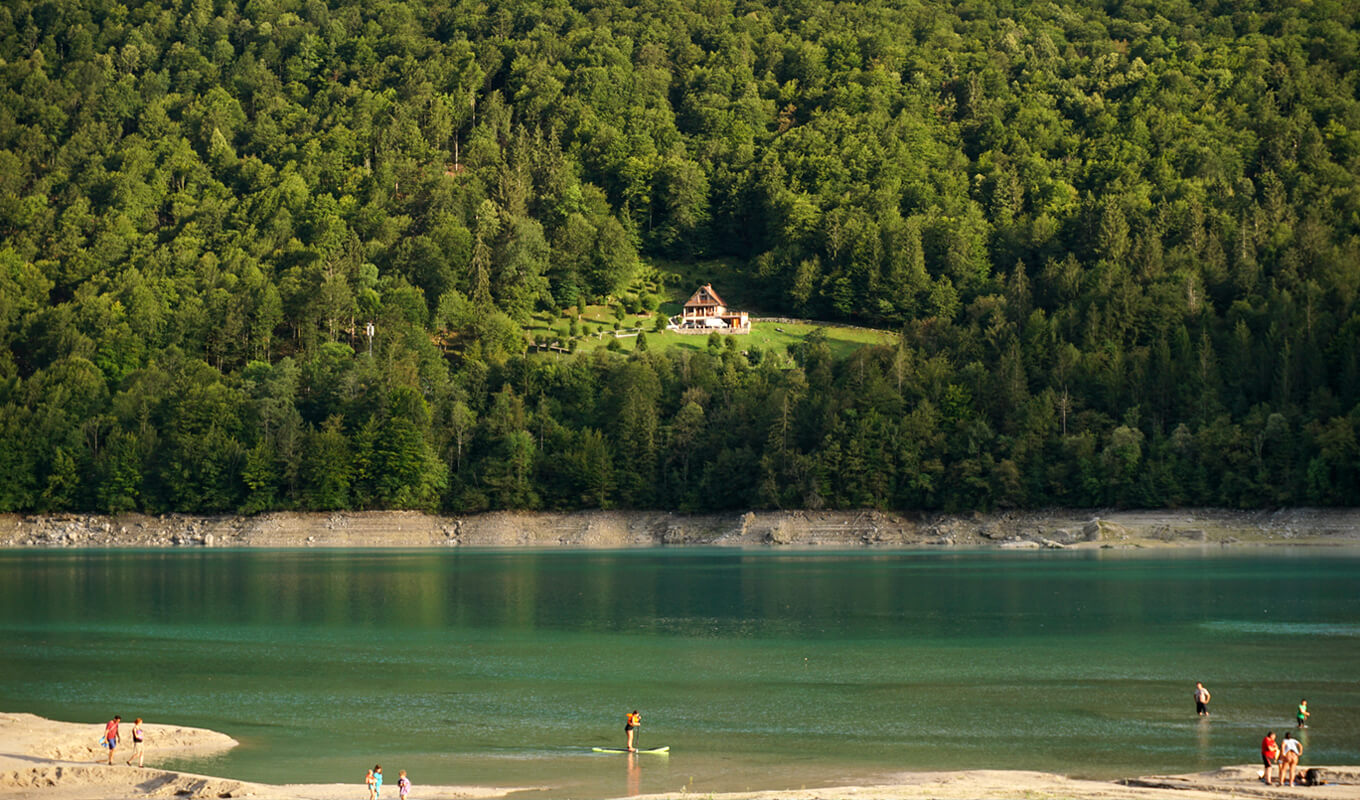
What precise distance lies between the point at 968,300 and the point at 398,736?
538ft

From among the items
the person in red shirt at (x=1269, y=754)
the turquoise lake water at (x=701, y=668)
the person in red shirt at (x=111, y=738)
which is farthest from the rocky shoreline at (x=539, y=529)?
the person in red shirt at (x=111, y=738)

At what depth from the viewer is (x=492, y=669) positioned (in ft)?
175

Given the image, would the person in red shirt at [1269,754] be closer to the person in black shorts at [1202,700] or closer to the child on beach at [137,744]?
the person in black shorts at [1202,700]

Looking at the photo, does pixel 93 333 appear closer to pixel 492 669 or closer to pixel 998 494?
pixel 998 494

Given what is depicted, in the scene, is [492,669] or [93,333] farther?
[93,333]

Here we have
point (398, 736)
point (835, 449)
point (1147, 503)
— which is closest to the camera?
point (398, 736)

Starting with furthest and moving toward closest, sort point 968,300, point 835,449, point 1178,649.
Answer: point 968,300, point 835,449, point 1178,649

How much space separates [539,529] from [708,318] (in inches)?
1978

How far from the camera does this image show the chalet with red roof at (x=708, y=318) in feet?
598

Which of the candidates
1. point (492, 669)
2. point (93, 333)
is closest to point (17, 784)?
point (492, 669)

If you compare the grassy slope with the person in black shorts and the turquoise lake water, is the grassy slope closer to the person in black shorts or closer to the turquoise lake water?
the turquoise lake water

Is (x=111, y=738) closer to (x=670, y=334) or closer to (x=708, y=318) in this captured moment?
(x=670, y=334)

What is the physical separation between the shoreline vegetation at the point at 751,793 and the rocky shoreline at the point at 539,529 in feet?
319

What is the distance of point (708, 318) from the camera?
18300 cm
